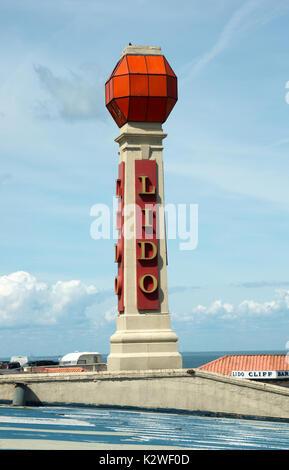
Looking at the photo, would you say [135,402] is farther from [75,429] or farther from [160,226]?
[160,226]

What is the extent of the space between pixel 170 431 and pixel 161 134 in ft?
75.7

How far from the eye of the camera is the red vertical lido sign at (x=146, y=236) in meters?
47.8

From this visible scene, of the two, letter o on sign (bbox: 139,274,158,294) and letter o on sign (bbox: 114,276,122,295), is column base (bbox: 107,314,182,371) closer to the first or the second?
letter o on sign (bbox: 139,274,158,294)

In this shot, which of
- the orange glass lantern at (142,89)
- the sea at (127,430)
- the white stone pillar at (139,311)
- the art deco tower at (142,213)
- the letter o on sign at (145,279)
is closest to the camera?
the sea at (127,430)

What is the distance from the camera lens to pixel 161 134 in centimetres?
4941

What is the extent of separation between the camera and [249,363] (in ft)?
186

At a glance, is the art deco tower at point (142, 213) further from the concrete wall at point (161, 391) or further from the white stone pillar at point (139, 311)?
the concrete wall at point (161, 391)

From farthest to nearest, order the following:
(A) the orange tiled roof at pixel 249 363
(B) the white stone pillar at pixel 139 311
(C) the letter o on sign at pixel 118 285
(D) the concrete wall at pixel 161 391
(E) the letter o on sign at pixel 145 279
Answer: (A) the orange tiled roof at pixel 249 363 → (C) the letter o on sign at pixel 118 285 → (E) the letter o on sign at pixel 145 279 → (B) the white stone pillar at pixel 139 311 → (D) the concrete wall at pixel 161 391

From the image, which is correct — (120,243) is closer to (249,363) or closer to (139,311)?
(139,311)

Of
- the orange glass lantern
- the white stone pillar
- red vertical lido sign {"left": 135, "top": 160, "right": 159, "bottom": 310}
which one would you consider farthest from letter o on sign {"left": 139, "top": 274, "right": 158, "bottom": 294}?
the orange glass lantern

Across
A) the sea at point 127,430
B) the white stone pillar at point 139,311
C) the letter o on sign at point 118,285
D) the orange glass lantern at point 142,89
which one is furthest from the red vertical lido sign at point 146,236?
the sea at point 127,430

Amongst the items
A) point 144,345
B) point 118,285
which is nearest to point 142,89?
point 118,285

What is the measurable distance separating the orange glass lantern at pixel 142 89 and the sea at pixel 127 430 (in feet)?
73.6
